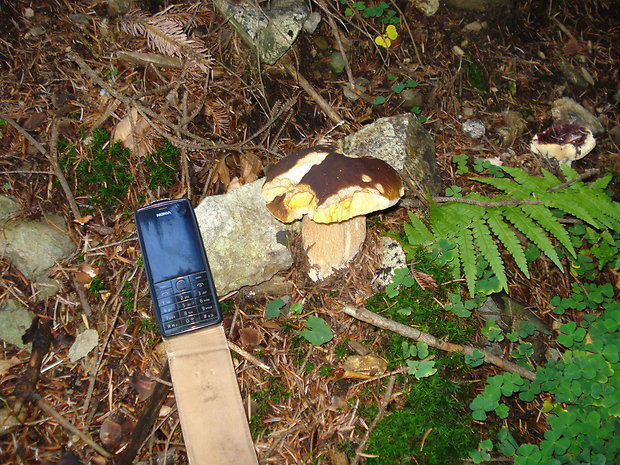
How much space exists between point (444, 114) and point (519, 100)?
2.46ft

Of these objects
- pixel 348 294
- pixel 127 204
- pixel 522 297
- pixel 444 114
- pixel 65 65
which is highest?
pixel 65 65

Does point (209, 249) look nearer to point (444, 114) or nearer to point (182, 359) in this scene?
point (182, 359)

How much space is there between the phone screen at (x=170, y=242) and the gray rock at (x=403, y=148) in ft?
4.03

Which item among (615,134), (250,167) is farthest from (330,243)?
(615,134)

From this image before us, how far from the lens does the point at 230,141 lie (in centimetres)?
306

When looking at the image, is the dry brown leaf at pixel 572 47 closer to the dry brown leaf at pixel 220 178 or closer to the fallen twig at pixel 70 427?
the dry brown leaf at pixel 220 178

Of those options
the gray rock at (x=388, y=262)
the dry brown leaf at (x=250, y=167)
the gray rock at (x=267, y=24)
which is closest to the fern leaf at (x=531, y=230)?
the gray rock at (x=388, y=262)

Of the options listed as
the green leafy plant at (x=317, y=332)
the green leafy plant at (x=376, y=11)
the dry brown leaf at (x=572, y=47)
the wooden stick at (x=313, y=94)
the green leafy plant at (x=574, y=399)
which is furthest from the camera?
the dry brown leaf at (x=572, y=47)

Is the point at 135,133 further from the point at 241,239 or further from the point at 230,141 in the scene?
the point at 241,239

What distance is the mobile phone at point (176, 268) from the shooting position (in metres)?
2.48

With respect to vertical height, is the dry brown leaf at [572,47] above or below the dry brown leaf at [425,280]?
above

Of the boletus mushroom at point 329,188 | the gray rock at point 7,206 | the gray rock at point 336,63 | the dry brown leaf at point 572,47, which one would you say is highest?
the gray rock at point 336,63

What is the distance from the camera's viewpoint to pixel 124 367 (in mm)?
2504

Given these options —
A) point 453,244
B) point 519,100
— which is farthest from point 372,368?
point 519,100
